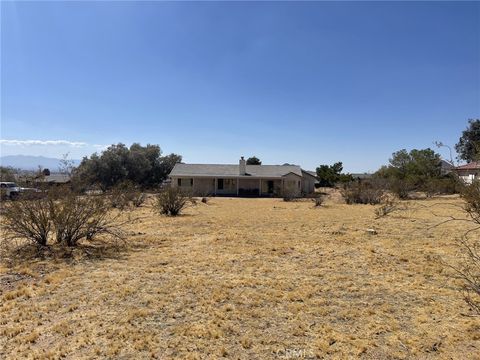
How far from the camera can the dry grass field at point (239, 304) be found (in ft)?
12.3

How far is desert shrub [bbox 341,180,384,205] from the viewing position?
81.3 ft

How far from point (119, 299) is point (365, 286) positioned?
3.89m

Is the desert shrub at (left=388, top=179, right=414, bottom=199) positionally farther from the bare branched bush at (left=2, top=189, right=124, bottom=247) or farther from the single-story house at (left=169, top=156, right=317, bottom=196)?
the bare branched bush at (left=2, top=189, right=124, bottom=247)

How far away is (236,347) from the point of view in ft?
12.3

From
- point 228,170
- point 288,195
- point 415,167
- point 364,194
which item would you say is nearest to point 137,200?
point 288,195

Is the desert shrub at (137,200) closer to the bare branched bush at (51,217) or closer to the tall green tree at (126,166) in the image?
the bare branched bush at (51,217)

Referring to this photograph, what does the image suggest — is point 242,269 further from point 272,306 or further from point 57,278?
point 57,278

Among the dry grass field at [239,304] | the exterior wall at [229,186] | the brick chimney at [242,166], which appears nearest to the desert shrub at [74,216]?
the dry grass field at [239,304]

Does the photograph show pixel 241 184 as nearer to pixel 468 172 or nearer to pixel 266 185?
pixel 266 185

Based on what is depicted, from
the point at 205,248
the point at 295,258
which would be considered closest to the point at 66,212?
the point at 205,248

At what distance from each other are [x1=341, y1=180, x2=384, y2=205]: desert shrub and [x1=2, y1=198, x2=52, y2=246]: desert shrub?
21064mm

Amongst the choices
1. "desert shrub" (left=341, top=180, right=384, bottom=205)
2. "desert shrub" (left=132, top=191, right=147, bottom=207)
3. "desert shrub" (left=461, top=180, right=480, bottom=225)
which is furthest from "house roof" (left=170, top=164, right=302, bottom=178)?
"desert shrub" (left=461, top=180, right=480, bottom=225)

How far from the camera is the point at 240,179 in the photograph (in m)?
39.9

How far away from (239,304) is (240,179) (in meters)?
34.9
